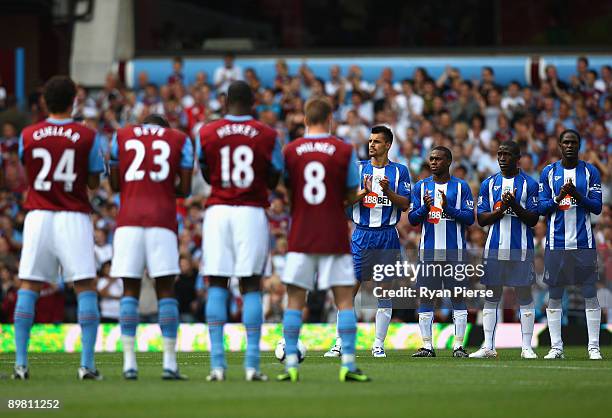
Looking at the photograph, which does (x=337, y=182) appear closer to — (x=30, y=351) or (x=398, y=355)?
(x=398, y=355)

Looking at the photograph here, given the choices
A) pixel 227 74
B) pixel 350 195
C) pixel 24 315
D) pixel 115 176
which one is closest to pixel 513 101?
pixel 227 74

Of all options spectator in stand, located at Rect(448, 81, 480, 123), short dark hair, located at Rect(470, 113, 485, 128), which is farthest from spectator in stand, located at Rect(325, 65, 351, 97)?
short dark hair, located at Rect(470, 113, 485, 128)

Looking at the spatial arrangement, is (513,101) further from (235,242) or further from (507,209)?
(235,242)

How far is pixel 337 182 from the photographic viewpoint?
35.5 feet

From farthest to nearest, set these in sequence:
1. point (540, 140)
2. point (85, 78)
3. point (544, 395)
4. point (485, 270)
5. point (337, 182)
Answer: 1. point (85, 78)
2. point (540, 140)
3. point (485, 270)
4. point (337, 182)
5. point (544, 395)

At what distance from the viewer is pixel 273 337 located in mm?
19312

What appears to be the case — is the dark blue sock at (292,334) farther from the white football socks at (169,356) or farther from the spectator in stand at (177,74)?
the spectator in stand at (177,74)

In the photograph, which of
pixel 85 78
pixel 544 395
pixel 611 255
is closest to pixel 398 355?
pixel 611 255

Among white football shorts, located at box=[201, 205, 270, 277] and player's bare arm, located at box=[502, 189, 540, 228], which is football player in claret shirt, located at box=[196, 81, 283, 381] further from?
player's bare arm, located at box=[502, 189, 540, 228]

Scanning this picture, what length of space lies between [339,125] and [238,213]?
44.6 ft

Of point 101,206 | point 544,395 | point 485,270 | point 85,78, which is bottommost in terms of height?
point 544,395

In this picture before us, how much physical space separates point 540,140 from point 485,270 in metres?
8.44

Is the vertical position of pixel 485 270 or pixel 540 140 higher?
pixel 540 140

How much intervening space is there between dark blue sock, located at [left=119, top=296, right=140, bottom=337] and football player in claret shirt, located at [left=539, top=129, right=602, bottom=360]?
18.2 ft
